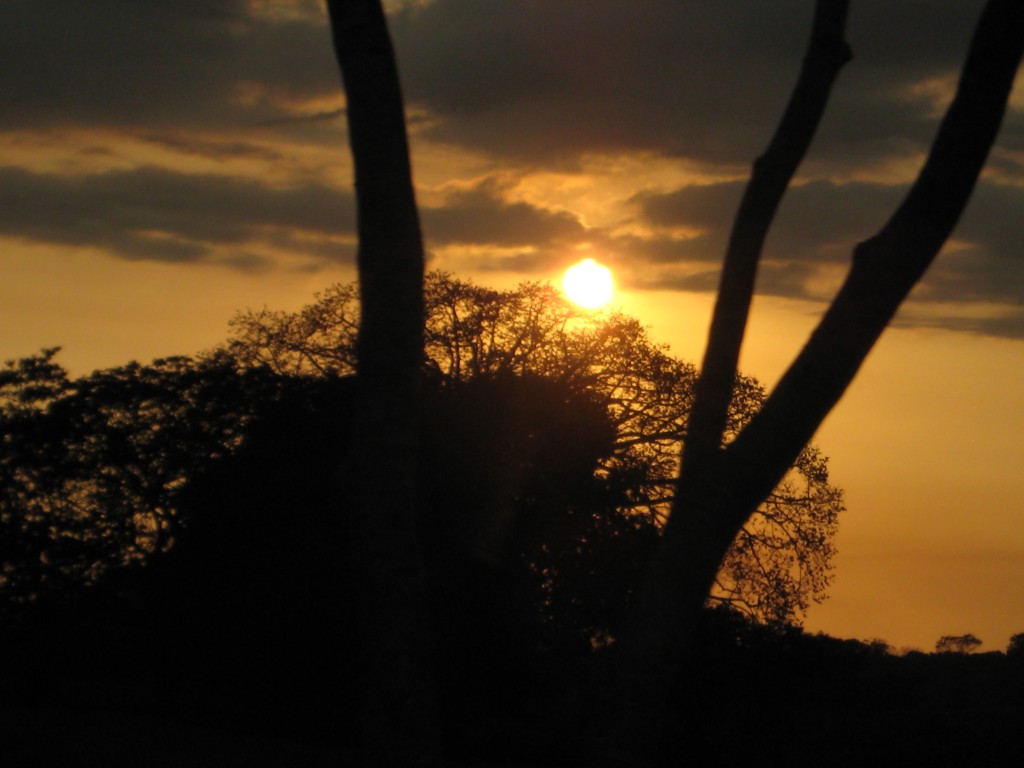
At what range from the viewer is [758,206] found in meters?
6.66

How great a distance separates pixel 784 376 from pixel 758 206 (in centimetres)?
112

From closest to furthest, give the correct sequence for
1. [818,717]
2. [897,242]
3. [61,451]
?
[897,242] → [818,717] → [61,451]

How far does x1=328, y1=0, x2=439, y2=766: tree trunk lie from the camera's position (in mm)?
6102

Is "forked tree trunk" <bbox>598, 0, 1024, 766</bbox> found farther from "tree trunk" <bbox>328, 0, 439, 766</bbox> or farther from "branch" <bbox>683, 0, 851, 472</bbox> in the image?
"tree trunk" <bbox>328, 0, 439, 766</bbox>

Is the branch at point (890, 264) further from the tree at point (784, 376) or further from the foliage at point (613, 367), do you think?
the foliage at point (613, 367)

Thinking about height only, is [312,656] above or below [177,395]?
below

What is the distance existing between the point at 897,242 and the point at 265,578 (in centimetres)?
1054

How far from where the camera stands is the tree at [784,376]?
19.4 ft

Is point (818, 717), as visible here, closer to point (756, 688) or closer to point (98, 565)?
point (756, 688)

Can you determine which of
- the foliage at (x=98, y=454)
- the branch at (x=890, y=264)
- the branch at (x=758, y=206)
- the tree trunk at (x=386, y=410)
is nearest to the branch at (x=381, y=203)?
the tree trunk at (x=386, y=410)

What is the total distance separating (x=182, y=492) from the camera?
17.9m

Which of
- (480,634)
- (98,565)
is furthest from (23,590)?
(480,634)

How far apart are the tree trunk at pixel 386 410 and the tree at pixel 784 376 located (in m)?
0.02

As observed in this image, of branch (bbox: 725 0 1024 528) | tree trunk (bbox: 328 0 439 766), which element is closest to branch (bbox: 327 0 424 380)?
tree trunk (bbox: 328 0 439 766)
